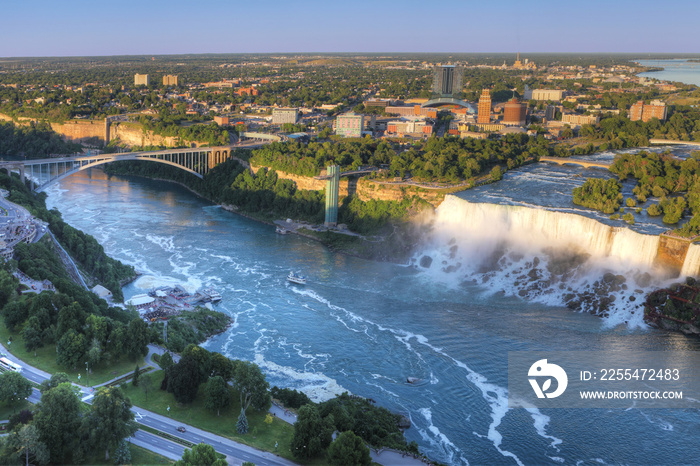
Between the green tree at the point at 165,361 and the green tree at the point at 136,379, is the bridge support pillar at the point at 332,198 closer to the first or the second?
the green tree at the point at 165,361

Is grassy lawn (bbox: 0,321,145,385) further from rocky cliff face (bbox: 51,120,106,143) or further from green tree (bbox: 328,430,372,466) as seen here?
rocky cliff face (bbox: 51,120,106,143)

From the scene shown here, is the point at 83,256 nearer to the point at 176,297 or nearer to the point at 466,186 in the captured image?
the point at 176,297

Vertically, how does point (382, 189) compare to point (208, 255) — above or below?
above

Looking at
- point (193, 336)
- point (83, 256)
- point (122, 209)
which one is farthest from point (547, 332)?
point (122, 209)

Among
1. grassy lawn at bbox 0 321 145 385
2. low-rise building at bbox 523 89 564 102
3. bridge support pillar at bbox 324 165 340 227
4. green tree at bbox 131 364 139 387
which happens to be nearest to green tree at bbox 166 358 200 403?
green tree at bbox 131 364 139 387

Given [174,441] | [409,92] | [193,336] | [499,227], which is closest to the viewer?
[174,441]

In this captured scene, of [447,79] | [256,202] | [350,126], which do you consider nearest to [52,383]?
[256,202]
